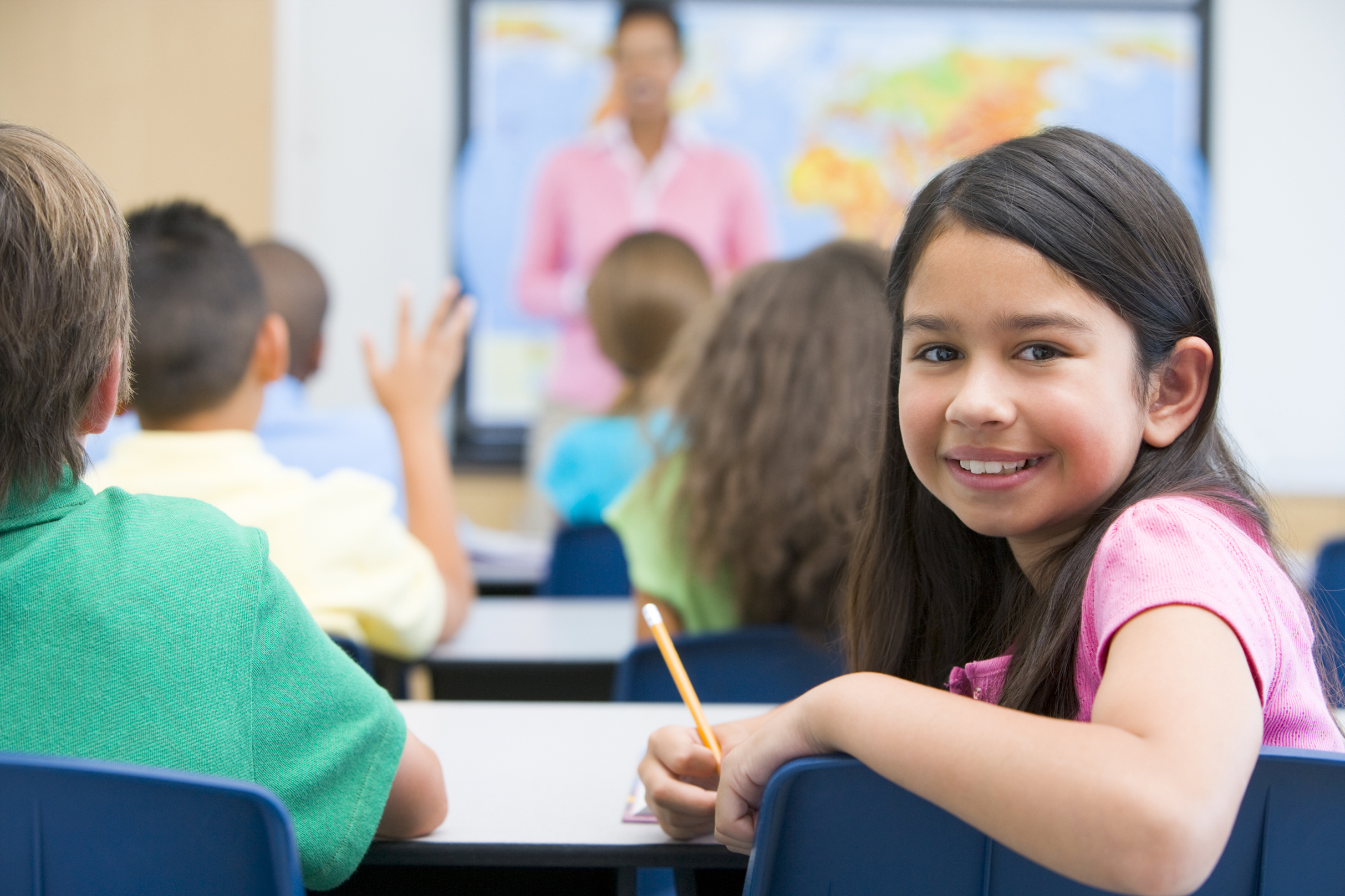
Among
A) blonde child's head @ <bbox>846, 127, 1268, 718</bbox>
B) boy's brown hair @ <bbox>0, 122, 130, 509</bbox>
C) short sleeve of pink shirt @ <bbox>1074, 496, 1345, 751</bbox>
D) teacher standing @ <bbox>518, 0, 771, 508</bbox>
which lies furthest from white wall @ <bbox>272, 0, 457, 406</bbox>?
short sleeve of pink shirt @ <bbox>1074, 496, 1345, 751</bbox>

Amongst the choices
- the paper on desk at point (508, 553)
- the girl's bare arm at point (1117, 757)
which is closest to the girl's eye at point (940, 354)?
the girl's bare arm at point (1117, 757)

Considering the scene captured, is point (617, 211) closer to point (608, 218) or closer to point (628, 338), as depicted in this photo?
point (608, 218)

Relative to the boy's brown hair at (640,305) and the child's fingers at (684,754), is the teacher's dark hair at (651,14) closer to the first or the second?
the boy's brown hair at (640,305)

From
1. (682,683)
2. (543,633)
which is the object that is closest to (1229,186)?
(543,633)

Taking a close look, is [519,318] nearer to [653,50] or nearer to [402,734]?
[653,50]

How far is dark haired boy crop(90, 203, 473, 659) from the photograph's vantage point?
1.50 metres

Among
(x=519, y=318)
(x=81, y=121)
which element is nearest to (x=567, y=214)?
(x=519, y=318)

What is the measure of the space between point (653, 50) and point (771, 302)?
2.71m

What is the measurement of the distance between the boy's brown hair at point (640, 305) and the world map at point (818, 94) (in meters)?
2.15

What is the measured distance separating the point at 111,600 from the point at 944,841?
22.6 inches

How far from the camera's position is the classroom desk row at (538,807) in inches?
36.6

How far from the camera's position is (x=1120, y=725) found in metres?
0.65

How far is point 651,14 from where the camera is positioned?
4.14 metres

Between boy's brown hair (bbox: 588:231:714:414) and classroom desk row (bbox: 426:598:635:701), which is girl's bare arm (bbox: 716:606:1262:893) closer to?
classroom desk row (bbox: 426:598:635:701)
